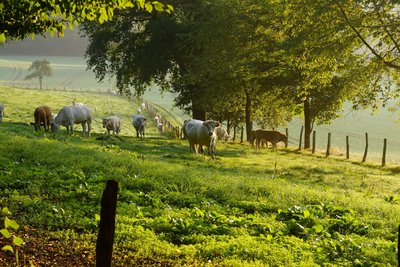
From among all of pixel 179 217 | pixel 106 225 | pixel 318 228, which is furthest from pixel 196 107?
pixel 106 225

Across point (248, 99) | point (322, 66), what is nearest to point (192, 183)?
point (322, 66)

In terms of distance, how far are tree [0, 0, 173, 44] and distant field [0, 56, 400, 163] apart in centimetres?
1585

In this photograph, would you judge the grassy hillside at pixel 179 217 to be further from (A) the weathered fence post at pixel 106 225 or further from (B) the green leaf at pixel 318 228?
(A) the weathered fence post at pixel 106 225

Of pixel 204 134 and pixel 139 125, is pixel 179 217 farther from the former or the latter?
pixel 139 125

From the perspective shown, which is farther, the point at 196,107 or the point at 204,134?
the point at 196,107

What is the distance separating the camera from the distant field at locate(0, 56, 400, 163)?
62.1m

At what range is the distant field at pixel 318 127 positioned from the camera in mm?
62103

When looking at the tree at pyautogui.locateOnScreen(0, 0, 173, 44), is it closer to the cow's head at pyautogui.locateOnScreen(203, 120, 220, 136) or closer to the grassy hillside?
the grassy hillside

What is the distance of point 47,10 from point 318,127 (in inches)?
3105

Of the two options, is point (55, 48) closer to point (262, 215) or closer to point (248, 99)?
point (248, 99)

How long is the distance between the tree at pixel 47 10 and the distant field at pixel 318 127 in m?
15.9

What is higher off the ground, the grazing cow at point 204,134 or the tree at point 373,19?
the tree at point 373,19

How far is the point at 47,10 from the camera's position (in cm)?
1047

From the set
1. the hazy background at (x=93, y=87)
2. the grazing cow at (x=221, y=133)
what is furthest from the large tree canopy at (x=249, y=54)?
the hazy background at (x=93, y=87)
